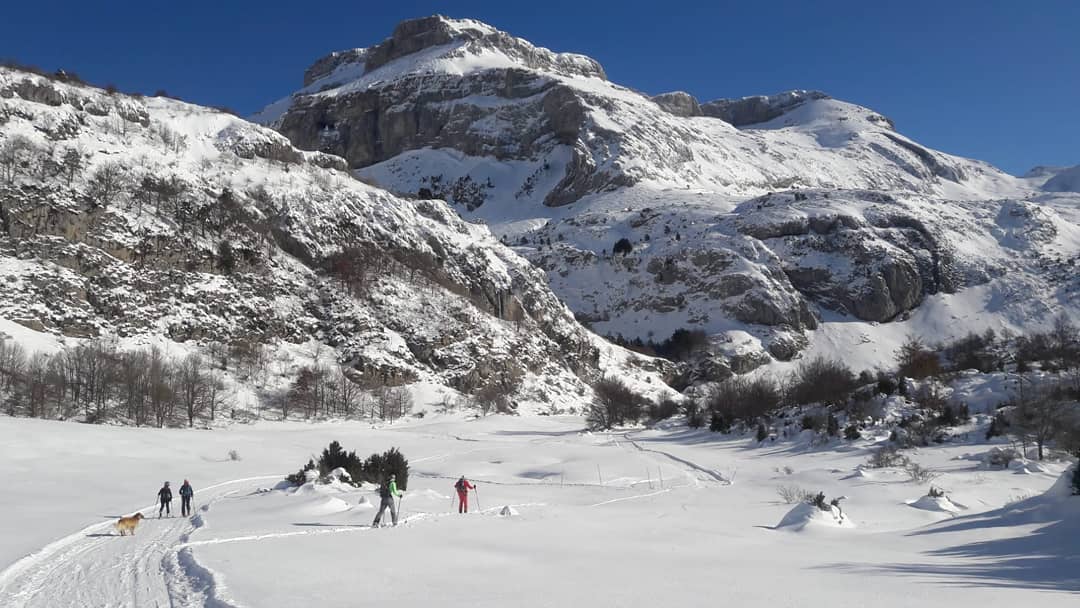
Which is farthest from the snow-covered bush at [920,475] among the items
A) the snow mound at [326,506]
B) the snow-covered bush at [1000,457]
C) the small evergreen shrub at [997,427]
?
the snow mound at [326,506]

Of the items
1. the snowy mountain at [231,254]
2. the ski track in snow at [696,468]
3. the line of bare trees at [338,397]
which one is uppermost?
the snowy mountain at [231,254]

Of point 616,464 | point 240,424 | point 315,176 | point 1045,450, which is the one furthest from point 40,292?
point 1045,450

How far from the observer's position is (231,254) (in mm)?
65938

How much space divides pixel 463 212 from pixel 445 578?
6479 inches

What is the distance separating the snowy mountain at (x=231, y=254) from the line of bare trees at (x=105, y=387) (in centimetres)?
448

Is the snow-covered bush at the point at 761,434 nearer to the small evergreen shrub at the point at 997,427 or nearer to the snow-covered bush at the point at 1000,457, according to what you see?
the small evergreen shrub at the point at 997,427

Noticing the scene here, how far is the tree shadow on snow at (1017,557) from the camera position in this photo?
9.48m

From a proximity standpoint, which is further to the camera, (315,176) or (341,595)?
(315,176)

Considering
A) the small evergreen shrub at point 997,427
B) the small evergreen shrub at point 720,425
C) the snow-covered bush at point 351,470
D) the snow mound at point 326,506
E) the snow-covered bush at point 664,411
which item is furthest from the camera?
the snow-covered bush at point 664,411

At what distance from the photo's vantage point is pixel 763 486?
27.5 metres

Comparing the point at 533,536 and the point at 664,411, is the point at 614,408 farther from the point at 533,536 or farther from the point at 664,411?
the point at 533,536

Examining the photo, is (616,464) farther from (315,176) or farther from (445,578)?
(315,176)

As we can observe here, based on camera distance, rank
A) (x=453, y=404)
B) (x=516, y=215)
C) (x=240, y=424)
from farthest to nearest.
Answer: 1. (x=516, y=215)
2. (x=453, y=404)
3. (x=240, y=424)

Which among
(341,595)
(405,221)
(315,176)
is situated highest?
(315,176)
